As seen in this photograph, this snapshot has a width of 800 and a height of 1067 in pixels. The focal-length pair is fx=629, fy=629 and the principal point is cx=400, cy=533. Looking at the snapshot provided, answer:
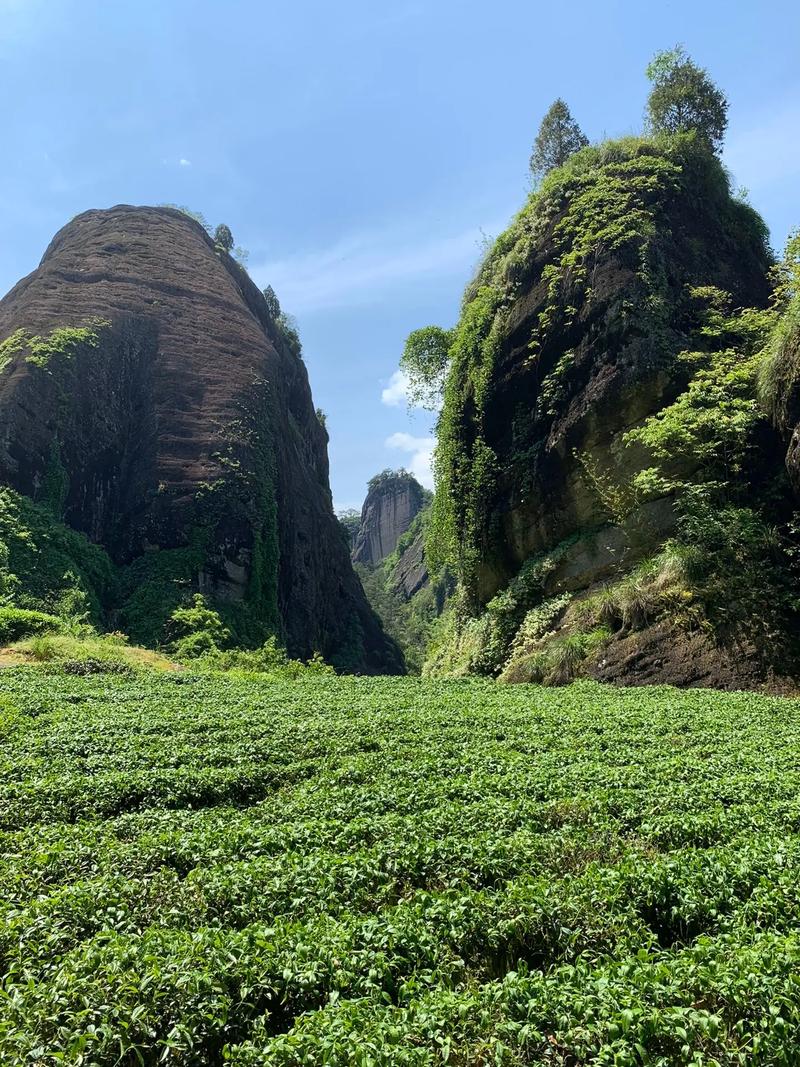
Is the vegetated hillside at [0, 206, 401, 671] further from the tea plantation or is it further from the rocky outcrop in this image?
the rocky outcrop

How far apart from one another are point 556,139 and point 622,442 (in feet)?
77.9

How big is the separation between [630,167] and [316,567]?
114 ft

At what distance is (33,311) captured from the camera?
37719 mm

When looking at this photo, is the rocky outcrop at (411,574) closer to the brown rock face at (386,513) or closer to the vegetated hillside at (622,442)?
the brown rock face at (386,513)

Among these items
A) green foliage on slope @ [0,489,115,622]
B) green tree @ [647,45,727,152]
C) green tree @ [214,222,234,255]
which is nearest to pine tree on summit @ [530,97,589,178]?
green tree @ [647,45,727,152]

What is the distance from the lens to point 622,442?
19281mm

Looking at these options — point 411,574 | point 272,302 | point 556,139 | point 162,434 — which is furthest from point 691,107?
point 411,574

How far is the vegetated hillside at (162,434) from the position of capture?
31906mm

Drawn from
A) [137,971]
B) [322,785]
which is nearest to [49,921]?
[137,971]

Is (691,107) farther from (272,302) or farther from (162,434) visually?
(272,302)

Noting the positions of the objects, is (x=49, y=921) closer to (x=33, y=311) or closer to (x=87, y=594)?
(x=87, y=594)

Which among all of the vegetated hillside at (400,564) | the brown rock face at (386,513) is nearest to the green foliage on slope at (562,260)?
the vegetated hillside at (400,564)

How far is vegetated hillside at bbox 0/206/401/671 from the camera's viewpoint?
31.9 meters

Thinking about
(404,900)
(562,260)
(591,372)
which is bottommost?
(404,900)
